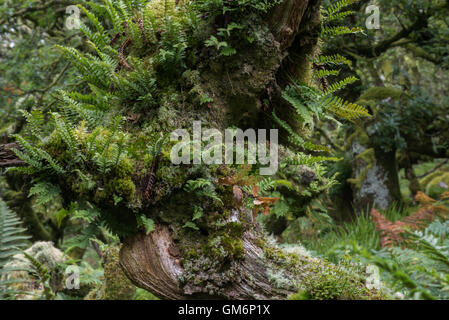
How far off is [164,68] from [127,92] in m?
0.27

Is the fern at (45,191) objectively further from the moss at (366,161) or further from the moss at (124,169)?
the moss at (366,161)

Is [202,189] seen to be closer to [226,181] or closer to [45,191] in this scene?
[226,181]

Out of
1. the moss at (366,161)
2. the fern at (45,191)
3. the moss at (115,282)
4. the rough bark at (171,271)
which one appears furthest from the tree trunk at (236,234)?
the moss at (366,161)

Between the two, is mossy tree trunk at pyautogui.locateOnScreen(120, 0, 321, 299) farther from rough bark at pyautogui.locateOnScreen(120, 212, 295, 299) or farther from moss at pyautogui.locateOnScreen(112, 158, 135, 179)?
moss at pyautogui.locateOnScreen(112, 158, 135, 179)

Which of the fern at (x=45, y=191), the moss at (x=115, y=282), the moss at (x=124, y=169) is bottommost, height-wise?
the moss at (x=115, y=282)

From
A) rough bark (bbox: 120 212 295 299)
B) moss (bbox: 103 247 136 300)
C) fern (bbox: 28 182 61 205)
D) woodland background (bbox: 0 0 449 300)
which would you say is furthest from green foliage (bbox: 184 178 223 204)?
moss (bbox: 103 247 136 300)

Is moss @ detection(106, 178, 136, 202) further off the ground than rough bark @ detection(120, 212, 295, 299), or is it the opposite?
moss @ detection(106, 178, 136, 202)

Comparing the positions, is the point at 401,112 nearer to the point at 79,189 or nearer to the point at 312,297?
the point at 312,297

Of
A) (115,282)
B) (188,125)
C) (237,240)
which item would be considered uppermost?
(188,125)

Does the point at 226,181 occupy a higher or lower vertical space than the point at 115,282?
higher

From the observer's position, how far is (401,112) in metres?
5.59

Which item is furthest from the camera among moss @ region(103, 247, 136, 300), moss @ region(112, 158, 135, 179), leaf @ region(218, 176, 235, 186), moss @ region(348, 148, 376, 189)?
moss @ region(348, 148, 376, 189)

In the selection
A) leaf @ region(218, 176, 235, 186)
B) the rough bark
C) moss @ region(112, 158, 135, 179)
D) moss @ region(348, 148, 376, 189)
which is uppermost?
moss @ region(348, 148, 376, 189)

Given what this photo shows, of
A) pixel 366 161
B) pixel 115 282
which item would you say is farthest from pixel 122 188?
pixel 366 161
